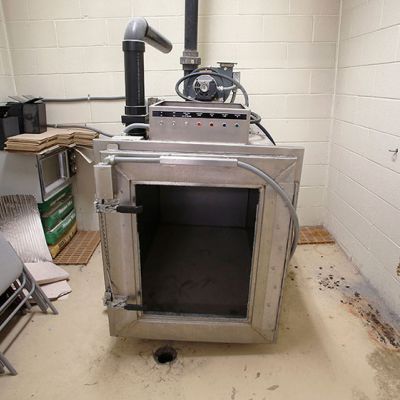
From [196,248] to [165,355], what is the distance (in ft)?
2.07

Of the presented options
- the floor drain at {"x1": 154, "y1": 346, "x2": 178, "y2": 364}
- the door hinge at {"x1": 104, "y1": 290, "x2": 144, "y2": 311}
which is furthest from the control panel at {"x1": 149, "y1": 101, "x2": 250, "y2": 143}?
the floor drain at {"x1": 154, "y1": 346, "x2": 178, "y2": 364}

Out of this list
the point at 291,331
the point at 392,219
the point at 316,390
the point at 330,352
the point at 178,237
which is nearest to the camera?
the point at 316,390

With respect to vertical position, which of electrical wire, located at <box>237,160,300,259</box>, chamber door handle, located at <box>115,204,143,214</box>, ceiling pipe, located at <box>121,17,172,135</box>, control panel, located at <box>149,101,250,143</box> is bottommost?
chamber door handle, located at <box>115,204,143,214</box>

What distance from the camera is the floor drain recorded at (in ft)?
4.51

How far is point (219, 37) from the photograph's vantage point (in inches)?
87.4

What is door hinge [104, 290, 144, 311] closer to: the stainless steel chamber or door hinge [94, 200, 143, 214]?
the stainless steel chamber

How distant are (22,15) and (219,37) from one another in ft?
4.46

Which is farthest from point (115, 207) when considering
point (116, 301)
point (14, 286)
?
point (14, 286)

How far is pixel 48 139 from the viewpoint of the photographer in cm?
196

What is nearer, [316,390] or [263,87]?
[316,390]

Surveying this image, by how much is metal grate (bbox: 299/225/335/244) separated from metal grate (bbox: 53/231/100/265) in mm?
1563

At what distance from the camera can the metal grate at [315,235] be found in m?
2.40

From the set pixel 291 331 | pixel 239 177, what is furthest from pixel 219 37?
pixel 291 331

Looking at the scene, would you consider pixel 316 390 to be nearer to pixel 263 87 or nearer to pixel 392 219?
pixel 392 219
